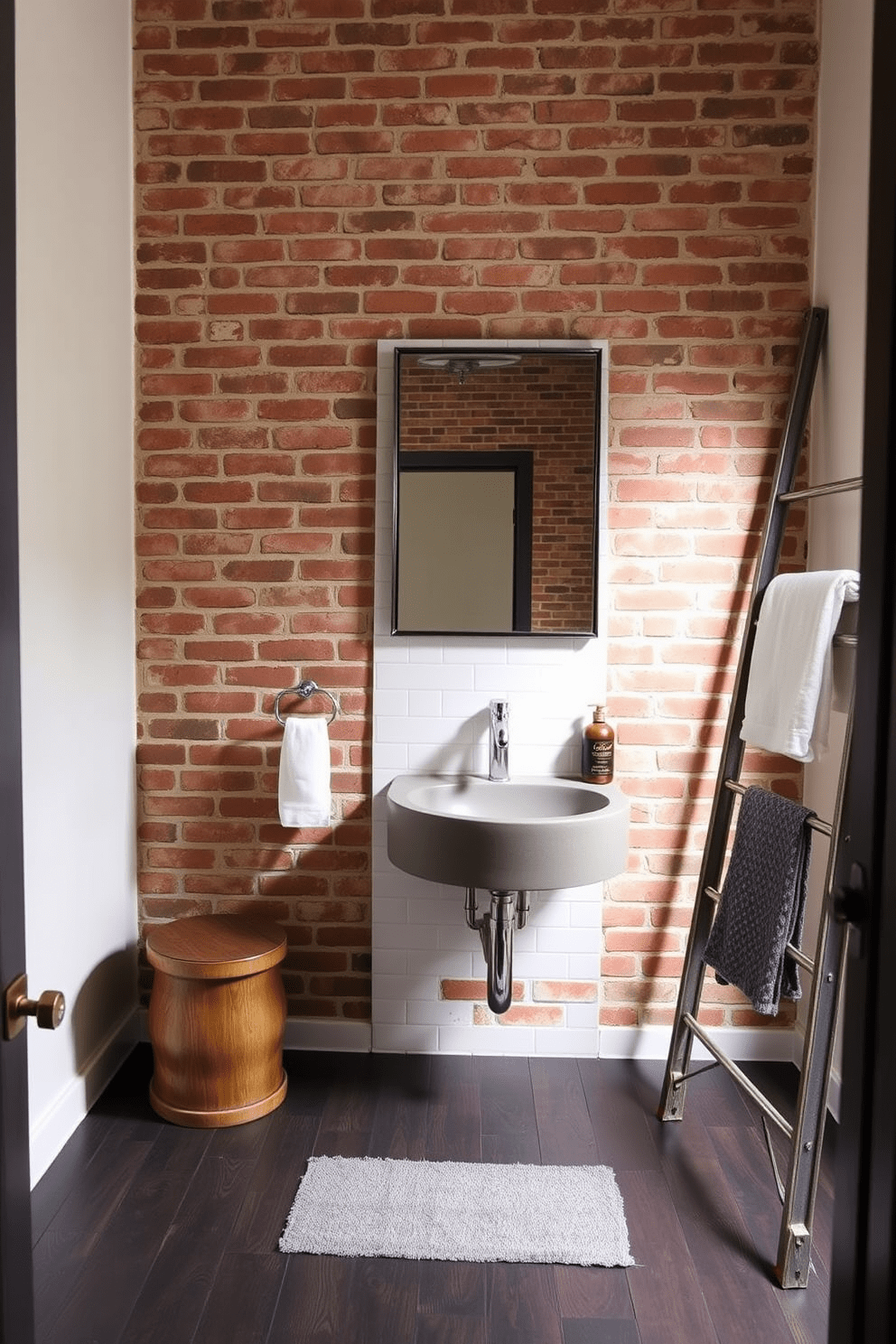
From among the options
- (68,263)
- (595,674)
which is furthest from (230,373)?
(595,674)

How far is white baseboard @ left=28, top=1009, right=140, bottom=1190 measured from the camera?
206 centimetres

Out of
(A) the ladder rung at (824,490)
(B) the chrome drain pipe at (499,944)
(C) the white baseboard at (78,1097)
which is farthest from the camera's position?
(B) the chrome drain pipe at (499,944)

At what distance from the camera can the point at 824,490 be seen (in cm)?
212

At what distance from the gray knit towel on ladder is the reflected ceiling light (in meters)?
1.25

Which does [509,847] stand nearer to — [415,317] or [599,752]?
[599,752]

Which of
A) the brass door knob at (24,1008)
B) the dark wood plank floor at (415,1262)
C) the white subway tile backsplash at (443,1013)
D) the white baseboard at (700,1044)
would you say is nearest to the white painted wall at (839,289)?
the white baseboard at (700,1044)

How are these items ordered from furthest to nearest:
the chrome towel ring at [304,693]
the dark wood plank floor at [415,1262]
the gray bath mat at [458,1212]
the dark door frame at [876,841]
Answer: the chrome towel ring at [304,693] → the gray bath mat at [458,1212] → the dark wood plank floor at [415,1262] → the dark door frame at [876,841]

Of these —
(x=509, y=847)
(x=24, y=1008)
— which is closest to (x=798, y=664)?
(x=509, y=847)

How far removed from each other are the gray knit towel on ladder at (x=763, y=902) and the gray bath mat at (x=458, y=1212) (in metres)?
0.54

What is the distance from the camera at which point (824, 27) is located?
241 cm

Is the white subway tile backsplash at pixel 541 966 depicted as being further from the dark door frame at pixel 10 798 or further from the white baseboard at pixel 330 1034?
the dark door frame at pixel 10 798

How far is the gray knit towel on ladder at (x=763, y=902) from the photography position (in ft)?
6.60

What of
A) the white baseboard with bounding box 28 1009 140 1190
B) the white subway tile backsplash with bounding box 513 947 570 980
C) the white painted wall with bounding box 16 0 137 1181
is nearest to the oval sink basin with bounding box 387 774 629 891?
the white subway tile backsplash with bounding box 513 947 570 980

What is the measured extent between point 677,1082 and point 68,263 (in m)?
2.41
